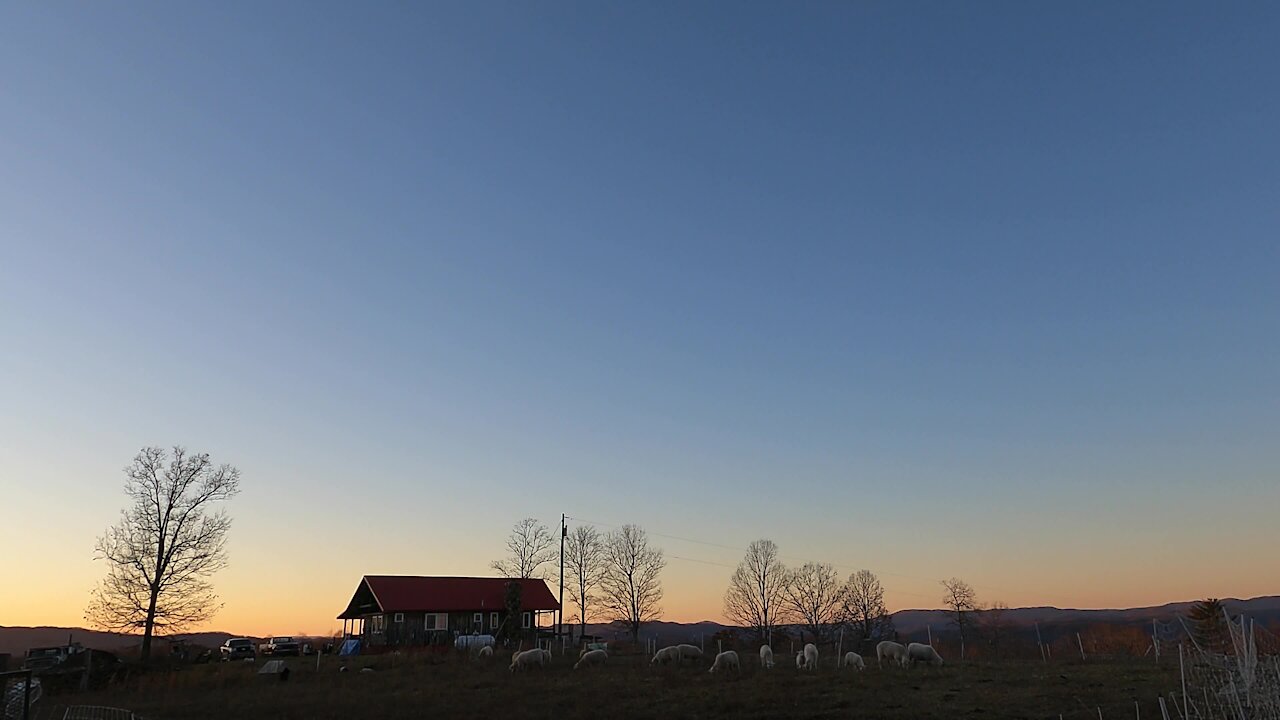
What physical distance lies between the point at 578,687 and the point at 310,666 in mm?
20051

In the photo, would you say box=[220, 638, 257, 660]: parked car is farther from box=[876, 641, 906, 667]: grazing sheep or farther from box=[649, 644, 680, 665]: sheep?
box=[876, 641, 906, 667]: grazing sheep

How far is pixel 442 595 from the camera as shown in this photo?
2746 inches

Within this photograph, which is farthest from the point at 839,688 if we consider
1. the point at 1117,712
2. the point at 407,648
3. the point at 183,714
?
the point at 407,648

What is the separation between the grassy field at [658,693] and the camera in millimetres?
27672

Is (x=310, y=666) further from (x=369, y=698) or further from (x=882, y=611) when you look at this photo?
(x=882, y=611)

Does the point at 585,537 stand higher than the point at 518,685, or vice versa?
the point at 585,537

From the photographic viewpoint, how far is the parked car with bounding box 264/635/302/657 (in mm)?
60741

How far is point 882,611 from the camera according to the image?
9788 cm

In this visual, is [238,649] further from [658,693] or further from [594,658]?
[658,693]

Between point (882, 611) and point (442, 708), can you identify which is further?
point (882, 611)

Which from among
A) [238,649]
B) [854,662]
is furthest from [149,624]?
[854,662]

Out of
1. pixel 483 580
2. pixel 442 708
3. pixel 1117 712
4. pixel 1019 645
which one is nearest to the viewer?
pixel 1117 712

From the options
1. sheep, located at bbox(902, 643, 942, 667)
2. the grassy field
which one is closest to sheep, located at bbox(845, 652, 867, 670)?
the grassy field

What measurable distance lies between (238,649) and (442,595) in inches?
571
